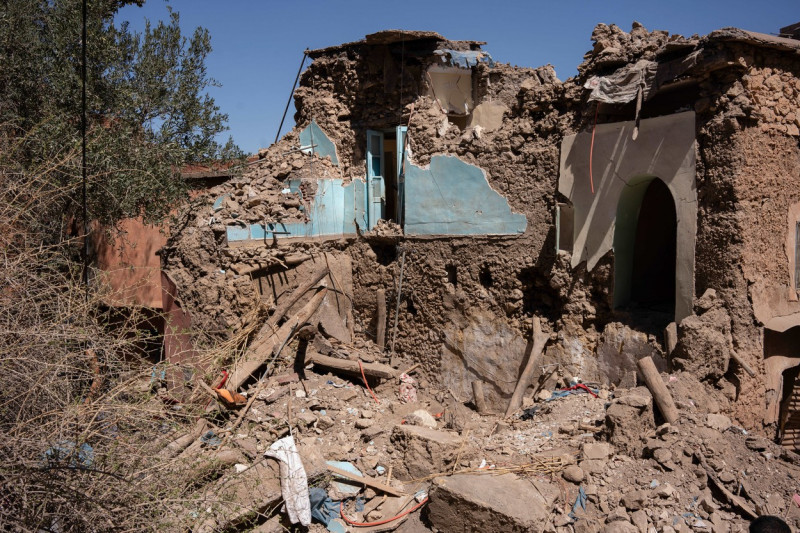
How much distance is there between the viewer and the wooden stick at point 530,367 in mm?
9188

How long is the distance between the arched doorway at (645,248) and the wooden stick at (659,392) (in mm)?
1662

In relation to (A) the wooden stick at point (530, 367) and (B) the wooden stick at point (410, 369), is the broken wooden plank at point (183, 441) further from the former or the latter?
(A) the wooden stick at point (530, 367)

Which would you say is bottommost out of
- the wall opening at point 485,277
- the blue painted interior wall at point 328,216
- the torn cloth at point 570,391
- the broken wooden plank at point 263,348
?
the torn cloth at point 570,391

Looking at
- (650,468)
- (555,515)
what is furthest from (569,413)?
(555,515)

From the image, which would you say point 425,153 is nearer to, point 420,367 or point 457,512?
point 420,367

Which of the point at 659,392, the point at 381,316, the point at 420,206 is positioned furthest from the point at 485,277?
the point at 659,392

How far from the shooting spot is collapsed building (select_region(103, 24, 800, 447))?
7.64 meters

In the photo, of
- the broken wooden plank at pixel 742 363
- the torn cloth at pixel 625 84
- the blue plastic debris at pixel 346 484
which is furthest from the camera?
the torn cloth at pixel 625 84

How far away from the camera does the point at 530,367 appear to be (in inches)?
371

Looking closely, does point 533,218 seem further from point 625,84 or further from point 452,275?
point 625,84

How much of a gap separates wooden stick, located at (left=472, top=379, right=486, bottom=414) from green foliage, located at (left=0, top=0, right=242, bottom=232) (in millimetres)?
5579

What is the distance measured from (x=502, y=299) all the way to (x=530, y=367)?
1272 mm

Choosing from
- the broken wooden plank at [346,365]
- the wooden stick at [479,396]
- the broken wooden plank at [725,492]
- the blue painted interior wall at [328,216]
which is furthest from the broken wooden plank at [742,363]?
the blue painted interior wall at [328,216]

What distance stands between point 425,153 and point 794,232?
568 centimetres
